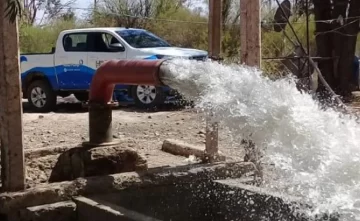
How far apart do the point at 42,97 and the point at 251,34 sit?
11.7 meters

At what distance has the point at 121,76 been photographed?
6738 mm

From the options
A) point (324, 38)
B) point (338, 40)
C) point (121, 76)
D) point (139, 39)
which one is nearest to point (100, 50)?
point (139, 39)

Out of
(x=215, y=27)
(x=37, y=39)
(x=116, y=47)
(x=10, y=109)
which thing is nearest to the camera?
(x=10, y=109)

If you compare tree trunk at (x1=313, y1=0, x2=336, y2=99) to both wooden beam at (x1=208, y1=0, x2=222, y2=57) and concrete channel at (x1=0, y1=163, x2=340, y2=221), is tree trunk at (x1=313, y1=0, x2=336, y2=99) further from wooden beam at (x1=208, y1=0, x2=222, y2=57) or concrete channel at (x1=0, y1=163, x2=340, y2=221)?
concrete channel at (x1=0, y1=163, x2=340, y2=221)

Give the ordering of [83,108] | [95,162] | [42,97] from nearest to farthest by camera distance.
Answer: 1. [95,162]
2. [83,108]
3. [42,97]

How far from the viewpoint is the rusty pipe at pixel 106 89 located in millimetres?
6664

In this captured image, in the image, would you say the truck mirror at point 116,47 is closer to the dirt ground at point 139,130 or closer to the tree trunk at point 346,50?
the dirt ground at point 139,130

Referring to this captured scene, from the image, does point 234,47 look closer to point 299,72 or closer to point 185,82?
point 299,72

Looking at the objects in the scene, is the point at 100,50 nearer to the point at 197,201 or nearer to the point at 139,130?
the point at 139,130

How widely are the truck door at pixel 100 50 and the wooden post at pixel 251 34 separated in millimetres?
9956

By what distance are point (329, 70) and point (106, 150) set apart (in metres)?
13.5

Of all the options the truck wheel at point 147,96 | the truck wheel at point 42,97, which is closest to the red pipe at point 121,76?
the truck wheel at point 147,96

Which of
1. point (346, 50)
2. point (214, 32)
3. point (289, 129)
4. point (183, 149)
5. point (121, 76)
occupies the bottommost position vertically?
point (183, 149)

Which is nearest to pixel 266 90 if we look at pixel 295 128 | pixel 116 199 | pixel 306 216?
pixel 295 128
